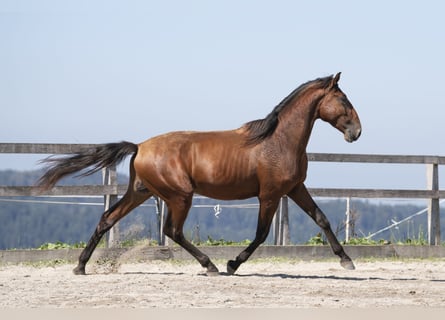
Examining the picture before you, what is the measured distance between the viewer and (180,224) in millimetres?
11789

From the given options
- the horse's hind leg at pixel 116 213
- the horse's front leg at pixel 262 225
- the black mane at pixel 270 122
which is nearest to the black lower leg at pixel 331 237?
the horse's front leg at pixel 262 225

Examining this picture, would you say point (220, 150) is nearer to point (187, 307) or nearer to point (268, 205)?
point (268, 205)

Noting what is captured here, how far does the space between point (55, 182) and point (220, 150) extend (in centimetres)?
210

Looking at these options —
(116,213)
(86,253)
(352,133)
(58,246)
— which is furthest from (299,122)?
(58,246)

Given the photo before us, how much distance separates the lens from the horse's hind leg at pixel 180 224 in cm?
1170

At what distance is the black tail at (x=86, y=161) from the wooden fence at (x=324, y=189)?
34.8 inches

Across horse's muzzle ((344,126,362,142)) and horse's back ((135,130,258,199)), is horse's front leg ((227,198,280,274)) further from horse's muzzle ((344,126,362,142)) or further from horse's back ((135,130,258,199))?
horse's muzzle ((344,126,362,142))

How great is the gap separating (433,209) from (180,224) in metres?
5.29

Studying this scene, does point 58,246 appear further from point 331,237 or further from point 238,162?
point 331,237

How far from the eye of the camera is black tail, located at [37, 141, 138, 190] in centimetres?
1231

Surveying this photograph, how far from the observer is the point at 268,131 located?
1202 cm

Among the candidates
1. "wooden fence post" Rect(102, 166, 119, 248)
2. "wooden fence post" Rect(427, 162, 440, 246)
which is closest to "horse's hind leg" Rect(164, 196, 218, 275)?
"wooden fence post" Rect(102, 166, 119, 248)

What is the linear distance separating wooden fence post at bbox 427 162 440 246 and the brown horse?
3.87 meters

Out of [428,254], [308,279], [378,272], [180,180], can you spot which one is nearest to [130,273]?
[180,180]
